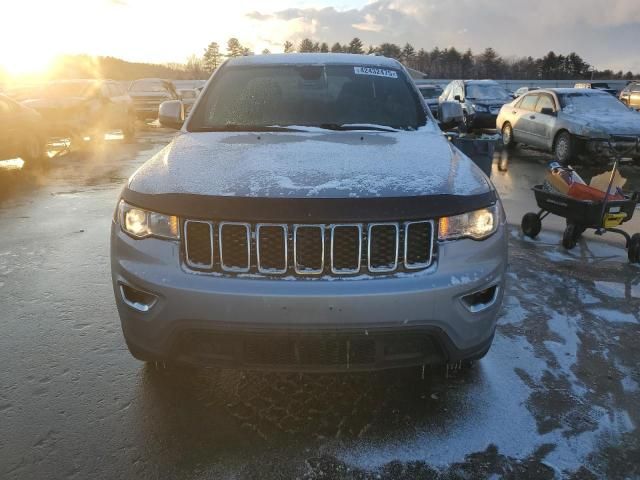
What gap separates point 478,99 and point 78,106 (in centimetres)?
1198

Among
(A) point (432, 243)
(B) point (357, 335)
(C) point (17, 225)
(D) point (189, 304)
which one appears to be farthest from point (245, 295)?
(C) point (17, 225)

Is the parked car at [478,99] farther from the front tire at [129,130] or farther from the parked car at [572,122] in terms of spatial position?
the front tire at [129,130]

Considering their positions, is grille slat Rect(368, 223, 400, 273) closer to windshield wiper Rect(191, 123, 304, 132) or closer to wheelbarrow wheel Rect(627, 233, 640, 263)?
windshield wiper Rect(191, 123, 304, 132)

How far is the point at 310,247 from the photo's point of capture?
2.31 meters

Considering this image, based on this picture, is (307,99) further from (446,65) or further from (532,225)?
(446,65)

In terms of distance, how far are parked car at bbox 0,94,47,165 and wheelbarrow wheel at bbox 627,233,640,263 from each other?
1007 centimetres

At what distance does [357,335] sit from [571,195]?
12.3ft

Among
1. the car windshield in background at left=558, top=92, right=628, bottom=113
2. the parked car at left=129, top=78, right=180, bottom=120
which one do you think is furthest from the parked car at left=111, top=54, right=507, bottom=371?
the parked car at left=129, top=78, right=180, bottom=120

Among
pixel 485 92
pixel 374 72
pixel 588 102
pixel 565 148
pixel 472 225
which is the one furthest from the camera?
pixel 485 92

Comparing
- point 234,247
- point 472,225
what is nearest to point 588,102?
point 472,225

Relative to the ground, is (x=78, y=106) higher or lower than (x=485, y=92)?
higher

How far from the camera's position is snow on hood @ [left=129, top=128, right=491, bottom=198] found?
2424 millimetres

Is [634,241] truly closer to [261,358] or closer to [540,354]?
[540,354]

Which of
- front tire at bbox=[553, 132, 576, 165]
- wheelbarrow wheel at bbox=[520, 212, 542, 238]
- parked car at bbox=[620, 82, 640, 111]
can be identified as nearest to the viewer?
wheelbarrow wheel at bbox=[520, 212, 542, 238]
